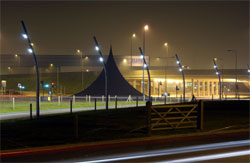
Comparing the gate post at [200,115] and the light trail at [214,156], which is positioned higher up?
the gate post at [200,115]

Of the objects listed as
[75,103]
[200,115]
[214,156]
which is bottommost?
[214,156]

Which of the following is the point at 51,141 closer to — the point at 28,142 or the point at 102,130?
the point at 28,142

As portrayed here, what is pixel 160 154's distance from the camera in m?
9.12

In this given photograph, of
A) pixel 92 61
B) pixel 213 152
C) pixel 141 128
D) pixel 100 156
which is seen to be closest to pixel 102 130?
pixel 141 128

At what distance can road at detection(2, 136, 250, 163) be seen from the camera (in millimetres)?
8477

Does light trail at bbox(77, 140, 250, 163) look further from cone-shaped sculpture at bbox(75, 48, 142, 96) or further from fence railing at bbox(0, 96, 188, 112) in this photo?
cone-shaped sculpture at bbox(75, 48, 142, 96)

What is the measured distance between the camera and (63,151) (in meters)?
9.54

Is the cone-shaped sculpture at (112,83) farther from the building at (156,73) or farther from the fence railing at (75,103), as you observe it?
the building at (156,73)

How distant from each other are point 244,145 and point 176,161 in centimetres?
384

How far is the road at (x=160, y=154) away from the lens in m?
8.48

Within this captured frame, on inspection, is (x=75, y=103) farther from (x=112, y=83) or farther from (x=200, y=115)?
(x=200, y=115)

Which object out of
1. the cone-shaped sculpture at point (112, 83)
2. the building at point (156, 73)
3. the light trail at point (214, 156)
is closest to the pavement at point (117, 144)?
the light trail at point (214, 156)

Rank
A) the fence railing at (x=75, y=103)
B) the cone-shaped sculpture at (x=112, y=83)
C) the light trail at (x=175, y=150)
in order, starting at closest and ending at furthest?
the light trail at (x=175, y=150), the fence railing at (x=75, y=103), the cone-shaped sculpture at (x=112, y=83)

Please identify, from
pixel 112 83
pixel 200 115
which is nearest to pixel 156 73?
pixel 112 83
